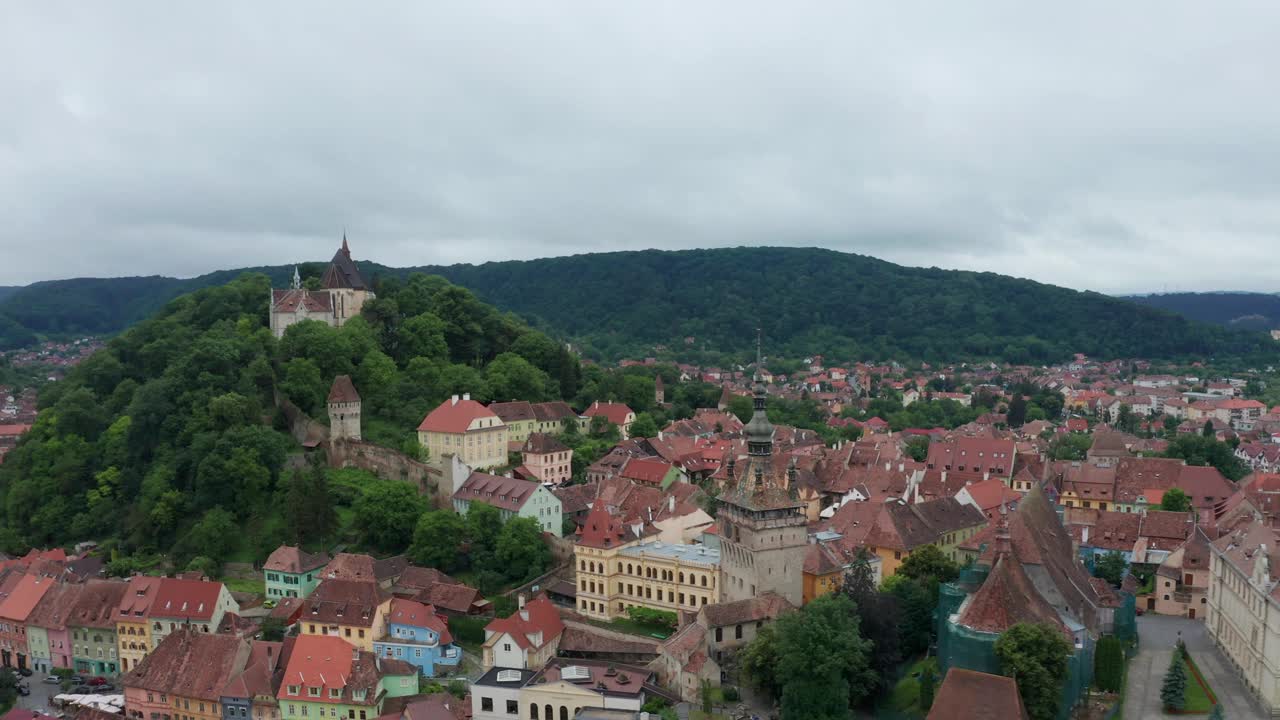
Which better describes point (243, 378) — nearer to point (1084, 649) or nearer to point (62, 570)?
point (62, 570)

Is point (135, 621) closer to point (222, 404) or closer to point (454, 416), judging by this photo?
point (222, 404)

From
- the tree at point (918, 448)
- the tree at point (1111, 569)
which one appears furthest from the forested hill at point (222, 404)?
the tree at point (1111, 569)

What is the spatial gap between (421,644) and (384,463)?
22.2 m

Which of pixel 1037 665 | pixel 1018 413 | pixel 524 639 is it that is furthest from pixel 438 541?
pixel 1018 413

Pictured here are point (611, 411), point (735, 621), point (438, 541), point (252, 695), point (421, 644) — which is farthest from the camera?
point (611, 411)

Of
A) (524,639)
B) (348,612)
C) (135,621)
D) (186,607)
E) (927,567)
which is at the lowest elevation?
(135,621)

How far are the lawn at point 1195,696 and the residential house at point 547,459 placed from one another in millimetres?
43601

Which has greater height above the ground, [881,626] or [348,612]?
[881,626]

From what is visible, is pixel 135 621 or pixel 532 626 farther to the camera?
pixel 135 621

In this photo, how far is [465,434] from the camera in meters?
72.4

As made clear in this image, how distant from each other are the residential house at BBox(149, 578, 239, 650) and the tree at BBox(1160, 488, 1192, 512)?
59844 millimetres

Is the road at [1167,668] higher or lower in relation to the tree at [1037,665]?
lower

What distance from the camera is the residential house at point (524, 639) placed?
4956 cm

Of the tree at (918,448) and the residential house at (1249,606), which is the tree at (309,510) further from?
the tree at (918,448)
